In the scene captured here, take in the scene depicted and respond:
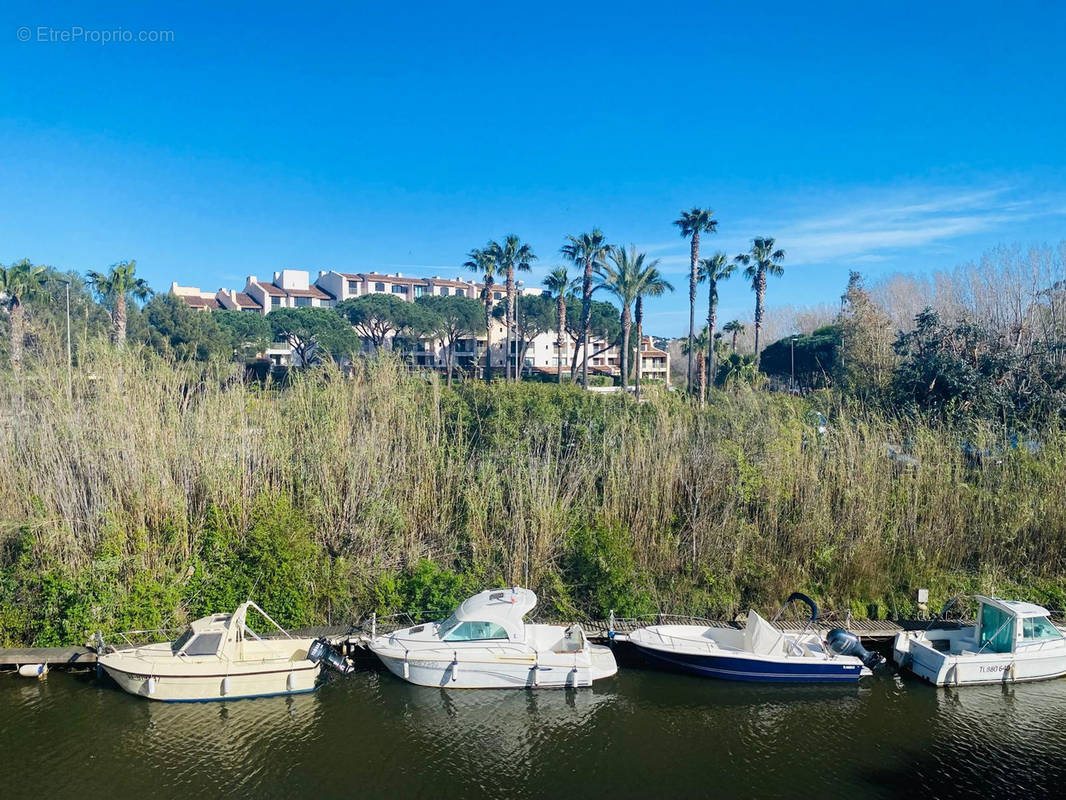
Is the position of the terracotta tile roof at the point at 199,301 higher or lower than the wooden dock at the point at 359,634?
higher

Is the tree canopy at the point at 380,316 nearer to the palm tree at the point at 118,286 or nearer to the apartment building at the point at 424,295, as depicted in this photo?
the apartment building at the point at 424,295

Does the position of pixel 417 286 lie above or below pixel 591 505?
above

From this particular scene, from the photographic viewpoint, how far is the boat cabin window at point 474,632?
14922 mm

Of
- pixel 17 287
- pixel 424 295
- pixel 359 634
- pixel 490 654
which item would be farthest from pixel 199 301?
pixel 490 654

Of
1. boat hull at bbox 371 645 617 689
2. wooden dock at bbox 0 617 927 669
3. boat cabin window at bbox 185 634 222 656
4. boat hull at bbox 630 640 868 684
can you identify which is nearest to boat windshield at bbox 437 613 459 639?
boat hull at bbox 371 645 617 689

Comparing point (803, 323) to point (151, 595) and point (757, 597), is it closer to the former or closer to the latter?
point (757, 597)

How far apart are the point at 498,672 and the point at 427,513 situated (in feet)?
17.1

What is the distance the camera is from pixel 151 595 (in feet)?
51.1

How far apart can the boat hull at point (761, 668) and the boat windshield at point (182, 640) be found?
10.0m

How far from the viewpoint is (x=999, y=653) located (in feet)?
49.7

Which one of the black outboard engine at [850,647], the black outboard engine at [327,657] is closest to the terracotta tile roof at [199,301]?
the black outboard engine at [327,657]

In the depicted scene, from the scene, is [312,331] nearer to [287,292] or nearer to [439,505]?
[287,292]

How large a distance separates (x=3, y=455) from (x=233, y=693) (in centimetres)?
847

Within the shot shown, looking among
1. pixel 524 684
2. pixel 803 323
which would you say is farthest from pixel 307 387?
pixel 803 323
